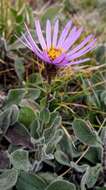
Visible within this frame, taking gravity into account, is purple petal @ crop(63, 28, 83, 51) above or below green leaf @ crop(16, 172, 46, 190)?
above

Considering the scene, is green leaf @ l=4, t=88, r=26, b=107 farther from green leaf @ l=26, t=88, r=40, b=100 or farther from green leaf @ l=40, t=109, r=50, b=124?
green leaf @ l=40, t=109, r=50, b=124

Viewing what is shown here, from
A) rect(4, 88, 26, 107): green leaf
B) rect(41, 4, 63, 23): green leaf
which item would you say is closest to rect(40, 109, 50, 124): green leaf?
rect(4, 88, 26, 107): green leaf

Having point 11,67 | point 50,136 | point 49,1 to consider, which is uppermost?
point 49,1

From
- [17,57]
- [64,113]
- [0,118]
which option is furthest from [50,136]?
[17,57]

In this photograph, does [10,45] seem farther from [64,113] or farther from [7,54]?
[64,113]

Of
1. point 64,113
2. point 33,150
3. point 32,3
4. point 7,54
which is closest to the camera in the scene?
point 33,150

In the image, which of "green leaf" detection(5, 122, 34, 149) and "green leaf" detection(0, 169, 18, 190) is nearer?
"green leaf" detection(0, 169, 18, 190)

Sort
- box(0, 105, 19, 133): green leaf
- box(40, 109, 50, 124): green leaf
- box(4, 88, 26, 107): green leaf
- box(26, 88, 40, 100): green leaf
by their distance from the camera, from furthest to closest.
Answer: box(26, 88, 40, 100): green leaf → box(4, 88, 26, 107): green leaf → box(0, 105, 19, 133): green leaf → box(40, 109, 50, 124): green leaf

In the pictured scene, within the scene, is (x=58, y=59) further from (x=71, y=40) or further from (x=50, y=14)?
(x=50, y=14)

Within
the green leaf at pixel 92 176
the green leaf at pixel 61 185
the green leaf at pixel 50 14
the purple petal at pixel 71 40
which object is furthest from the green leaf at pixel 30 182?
the green leaf at pixel 50 14
